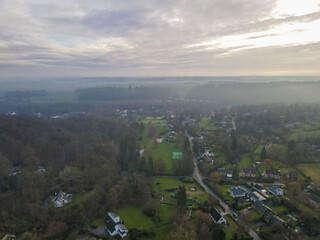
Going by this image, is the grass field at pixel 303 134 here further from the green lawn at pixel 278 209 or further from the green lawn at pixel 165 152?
the green lawn at pixel 165 152

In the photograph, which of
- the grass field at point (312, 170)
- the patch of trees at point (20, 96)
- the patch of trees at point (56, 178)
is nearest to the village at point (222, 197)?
the grass field at point (312, 170)

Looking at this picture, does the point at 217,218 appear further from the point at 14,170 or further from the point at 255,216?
the point at 14,170

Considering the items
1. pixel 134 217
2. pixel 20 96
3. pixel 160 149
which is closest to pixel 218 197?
pixel 134 217

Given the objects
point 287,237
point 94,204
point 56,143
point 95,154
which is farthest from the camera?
point 56,143

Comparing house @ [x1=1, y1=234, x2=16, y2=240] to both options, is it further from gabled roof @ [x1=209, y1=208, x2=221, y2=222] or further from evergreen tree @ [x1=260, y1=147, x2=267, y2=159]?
evergreen tree @ [x1=260, y1=147, x2=267, y2=159]

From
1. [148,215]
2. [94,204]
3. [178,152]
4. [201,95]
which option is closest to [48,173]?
[94,204]

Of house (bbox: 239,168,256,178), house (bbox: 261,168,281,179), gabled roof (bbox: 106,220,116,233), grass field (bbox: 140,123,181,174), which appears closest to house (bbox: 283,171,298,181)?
house (bbox: 261,168,281,179)

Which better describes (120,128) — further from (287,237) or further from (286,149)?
(287,237)
